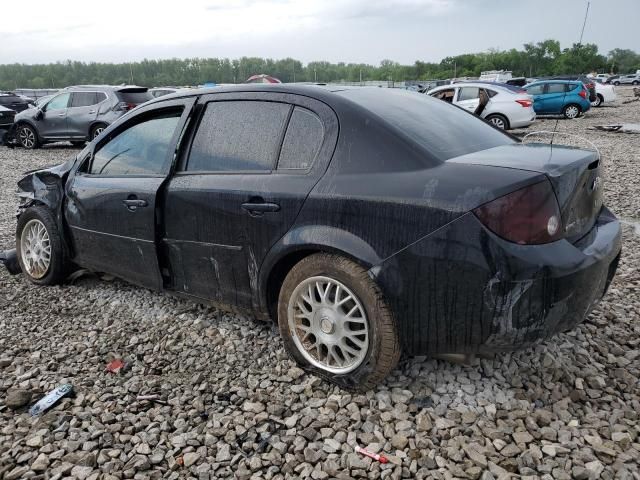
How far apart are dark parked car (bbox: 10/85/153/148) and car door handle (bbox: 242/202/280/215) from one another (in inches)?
483

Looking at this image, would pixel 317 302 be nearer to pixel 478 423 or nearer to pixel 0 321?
pixel 478 423

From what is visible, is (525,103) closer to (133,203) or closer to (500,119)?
(500,119)

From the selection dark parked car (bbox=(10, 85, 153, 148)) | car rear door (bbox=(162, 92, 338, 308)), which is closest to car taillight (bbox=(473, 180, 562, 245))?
car rear door (bbox=(162, 92, 338, 308))

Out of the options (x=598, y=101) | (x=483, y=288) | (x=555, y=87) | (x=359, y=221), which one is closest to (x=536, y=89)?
(x=555, y=87)

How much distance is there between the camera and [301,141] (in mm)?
2850

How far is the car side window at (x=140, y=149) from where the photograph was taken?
11.5 ft

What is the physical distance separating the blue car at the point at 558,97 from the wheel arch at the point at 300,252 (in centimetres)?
1998

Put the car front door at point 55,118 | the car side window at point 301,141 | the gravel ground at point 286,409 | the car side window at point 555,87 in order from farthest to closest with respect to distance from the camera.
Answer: the car side window at point 555,87, the car front door at point 55,118, the car side window at point 301,141, the gravel ground at point 286,409

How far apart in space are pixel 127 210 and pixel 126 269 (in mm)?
466

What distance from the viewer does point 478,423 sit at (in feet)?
8.16

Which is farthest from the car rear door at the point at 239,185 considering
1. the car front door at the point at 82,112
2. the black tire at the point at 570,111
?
the black tire at the point at 570,111

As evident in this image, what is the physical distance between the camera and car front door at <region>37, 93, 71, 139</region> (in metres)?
14.6

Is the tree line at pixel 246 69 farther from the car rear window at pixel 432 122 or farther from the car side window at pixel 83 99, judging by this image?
the car rear window at pixel 432 122

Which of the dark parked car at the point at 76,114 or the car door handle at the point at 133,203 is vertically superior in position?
the car door handle at the point at 133,203
